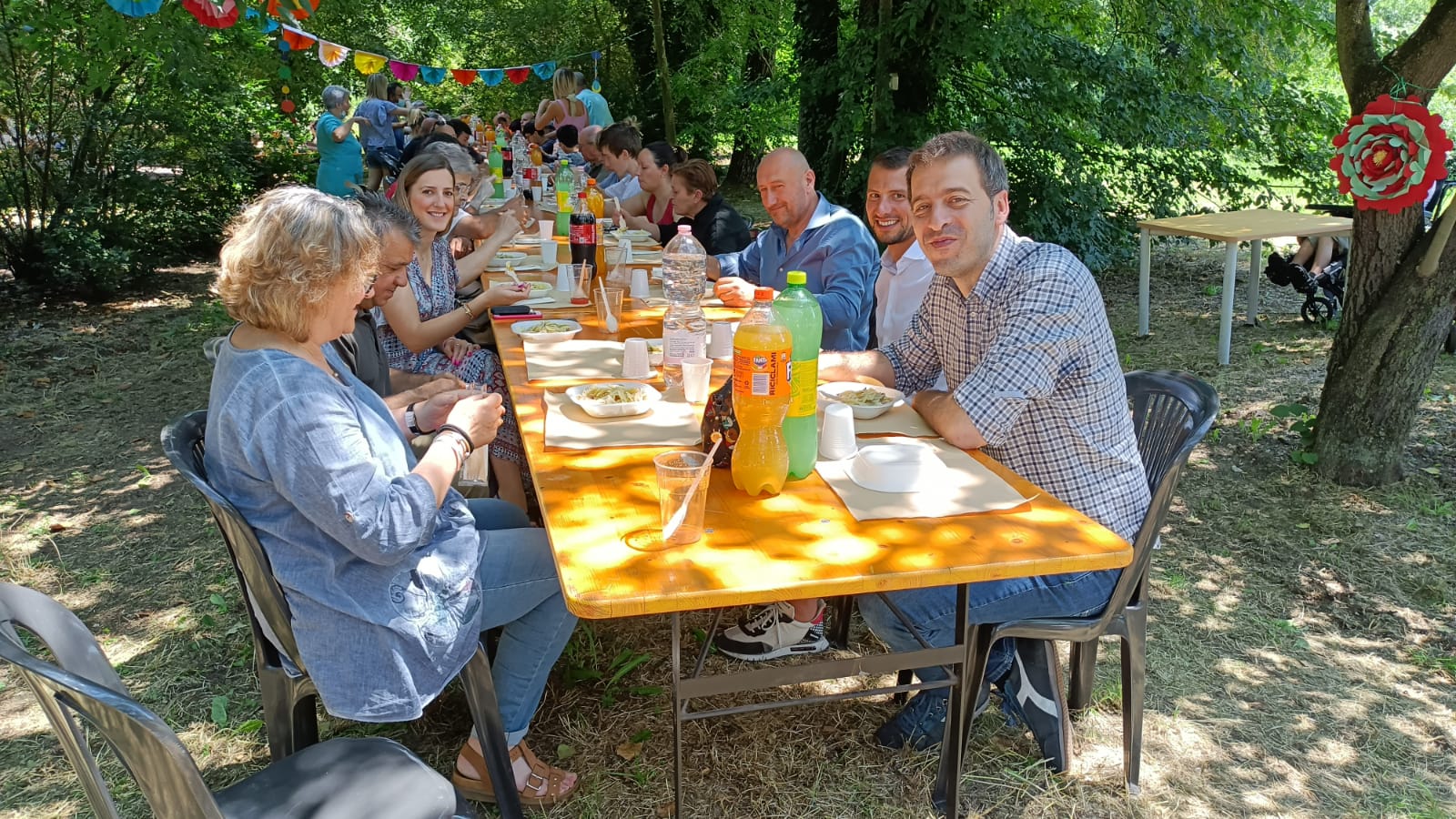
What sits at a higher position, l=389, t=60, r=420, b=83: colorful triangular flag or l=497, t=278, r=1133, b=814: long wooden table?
l=389, t=60, r=420, b=83: colorful triangular flag

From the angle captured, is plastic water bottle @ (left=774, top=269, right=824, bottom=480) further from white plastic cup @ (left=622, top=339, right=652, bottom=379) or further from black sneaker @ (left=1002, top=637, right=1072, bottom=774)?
black sneaker @ (left=1002, top=637, right=1072, bottom=774)

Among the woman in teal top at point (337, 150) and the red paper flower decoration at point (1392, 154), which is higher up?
the woman in teal top at point (337, 150)

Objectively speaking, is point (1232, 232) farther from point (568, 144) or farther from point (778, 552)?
point (568, 144)

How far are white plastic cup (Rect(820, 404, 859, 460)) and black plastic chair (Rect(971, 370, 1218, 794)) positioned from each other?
50 cm

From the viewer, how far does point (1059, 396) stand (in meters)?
2.32

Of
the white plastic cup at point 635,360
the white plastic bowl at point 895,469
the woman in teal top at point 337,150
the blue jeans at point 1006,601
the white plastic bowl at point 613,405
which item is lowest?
the blue jeans at point 1006,601

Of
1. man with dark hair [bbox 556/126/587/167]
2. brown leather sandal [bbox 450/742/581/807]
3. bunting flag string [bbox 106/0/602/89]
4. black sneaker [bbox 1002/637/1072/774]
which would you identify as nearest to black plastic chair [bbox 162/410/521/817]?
brown leather sandal [bbox 450/742/581/807]

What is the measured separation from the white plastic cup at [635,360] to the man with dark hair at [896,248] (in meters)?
1.23

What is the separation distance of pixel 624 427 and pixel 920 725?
1.07 m

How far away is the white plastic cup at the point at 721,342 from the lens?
2961 mm

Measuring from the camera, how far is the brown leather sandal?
238 cm

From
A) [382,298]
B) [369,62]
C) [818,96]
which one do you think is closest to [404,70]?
[369,62]

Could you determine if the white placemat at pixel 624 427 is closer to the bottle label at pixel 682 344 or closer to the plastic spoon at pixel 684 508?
the bottle label at pixel 682 344

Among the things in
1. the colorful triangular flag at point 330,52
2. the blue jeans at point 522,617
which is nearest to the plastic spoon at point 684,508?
the blue jeans at point 522,617
